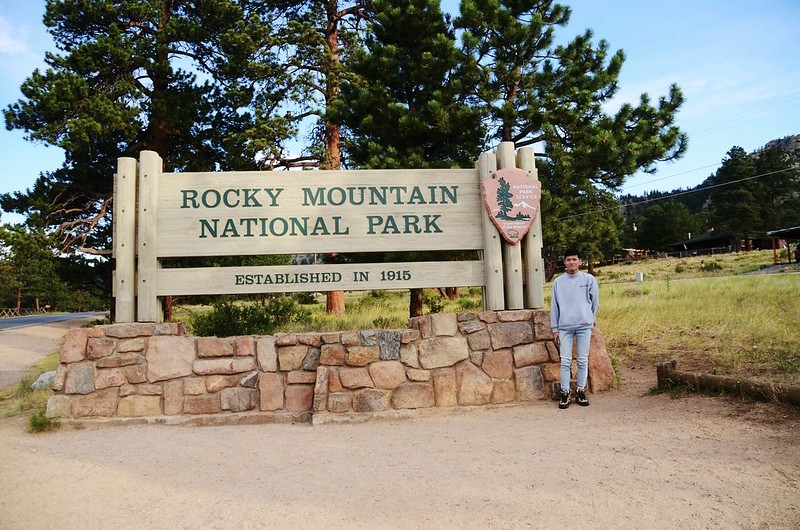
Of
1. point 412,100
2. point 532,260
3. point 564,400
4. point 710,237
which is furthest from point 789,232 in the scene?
point 564,400

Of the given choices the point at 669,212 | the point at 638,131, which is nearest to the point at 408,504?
the point at 638,131

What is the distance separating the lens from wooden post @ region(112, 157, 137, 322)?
5594mm

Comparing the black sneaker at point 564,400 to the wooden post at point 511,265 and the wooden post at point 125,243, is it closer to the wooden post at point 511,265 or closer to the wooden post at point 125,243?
the wooden post at point 511,265

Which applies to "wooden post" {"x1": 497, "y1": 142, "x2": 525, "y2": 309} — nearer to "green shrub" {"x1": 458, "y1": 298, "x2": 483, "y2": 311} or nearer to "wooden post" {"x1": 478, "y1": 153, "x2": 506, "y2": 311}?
"wooden post" {"x1": 478, "y1": 153, "x2": 506, "y2": 311}

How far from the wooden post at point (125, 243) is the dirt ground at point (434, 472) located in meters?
1.31

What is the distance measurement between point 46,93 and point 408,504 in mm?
14415

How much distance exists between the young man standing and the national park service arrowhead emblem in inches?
32.6

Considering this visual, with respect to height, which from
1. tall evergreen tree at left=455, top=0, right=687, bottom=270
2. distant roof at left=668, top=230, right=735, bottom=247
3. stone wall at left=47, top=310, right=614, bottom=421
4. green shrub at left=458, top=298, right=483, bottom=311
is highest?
distant roof at left=668, top=230, right=735, bottom=247

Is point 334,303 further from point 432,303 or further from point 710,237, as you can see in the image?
point 710,237

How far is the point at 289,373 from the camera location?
215 inches

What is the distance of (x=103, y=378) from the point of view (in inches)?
210

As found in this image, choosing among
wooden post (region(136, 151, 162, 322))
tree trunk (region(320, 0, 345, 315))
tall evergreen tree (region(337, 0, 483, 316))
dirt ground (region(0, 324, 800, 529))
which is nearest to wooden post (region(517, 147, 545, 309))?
dirt ground (region(0, 324, 800, 529))

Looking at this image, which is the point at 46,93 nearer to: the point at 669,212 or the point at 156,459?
the point at 156,459

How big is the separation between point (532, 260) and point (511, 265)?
267 mm
